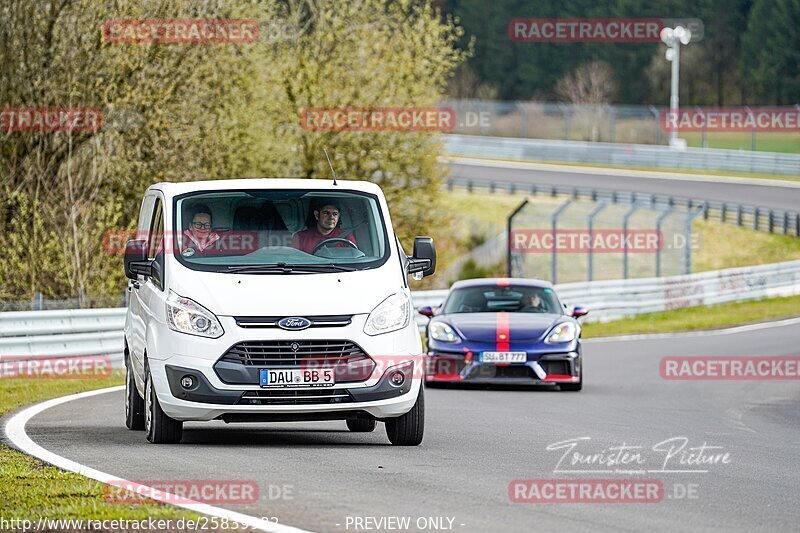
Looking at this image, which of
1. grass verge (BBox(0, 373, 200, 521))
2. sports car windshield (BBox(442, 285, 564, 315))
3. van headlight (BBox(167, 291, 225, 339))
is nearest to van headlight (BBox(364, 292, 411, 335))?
van headlight (BBox(167, 291, 225, 339))

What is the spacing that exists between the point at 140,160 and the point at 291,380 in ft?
60.5

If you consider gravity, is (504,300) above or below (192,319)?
below

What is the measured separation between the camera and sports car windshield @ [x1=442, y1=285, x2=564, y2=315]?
17938 mm

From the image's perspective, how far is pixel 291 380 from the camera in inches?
386

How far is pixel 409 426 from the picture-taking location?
10.4m

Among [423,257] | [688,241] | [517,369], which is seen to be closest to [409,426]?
[423,257]

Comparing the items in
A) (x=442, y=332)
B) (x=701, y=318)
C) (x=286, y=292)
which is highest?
(x=286, y=292)

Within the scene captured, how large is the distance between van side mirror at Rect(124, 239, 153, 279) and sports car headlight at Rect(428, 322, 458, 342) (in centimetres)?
665

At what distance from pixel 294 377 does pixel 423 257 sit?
4.86 ft

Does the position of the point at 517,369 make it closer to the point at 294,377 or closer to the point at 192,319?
the point at 294,377

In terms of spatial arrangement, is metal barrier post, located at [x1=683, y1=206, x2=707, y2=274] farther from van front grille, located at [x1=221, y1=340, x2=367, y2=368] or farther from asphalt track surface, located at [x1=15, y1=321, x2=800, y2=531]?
van front grille, located at [x1=221, y1=340, x2=367, y2=368]

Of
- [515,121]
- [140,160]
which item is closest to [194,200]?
[140,160]

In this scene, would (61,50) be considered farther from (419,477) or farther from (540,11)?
(540,11)

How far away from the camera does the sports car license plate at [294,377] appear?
9789 mm
